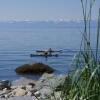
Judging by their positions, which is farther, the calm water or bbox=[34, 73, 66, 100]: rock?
the calm water

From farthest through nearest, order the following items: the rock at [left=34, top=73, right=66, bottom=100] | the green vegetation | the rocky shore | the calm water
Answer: the calm water
the rocky shore
the rock at [left=34, top=73, right=66, bottom=100]
the green vegetation

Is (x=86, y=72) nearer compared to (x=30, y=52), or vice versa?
(x=86, y=72)

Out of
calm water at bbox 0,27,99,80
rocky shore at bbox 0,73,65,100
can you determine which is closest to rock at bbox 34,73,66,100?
rocky shore at bbox 0,73,65,100

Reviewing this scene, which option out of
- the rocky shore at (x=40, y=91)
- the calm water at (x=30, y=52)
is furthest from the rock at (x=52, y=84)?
the calm water at (x=30, y=52)

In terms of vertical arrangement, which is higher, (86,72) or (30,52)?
(86,72)

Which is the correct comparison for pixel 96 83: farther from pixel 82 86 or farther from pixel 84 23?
pixel 84 23

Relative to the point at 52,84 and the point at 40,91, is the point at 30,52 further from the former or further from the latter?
the point at 52,84

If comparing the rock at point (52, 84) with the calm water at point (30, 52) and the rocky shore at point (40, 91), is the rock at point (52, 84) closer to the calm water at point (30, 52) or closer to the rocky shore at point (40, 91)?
the rocky shore at point (40, 91)

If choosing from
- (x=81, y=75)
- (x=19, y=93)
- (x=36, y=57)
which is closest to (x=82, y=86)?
(x=81, y=75)

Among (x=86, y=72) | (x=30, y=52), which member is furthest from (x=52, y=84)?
(x=30, y=52)

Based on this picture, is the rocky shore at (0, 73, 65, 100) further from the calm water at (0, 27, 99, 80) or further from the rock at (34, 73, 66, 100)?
the calm water at (0, 27, 99, 80)

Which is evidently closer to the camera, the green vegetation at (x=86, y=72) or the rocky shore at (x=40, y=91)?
the green vegetation at (x=86, y=72)

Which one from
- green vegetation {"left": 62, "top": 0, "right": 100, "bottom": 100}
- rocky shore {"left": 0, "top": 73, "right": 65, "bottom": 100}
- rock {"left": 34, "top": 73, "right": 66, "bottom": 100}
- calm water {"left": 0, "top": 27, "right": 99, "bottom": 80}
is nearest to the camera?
green vegetation {"left": 62, "top": 0, "right": 100, "bottom": 100}

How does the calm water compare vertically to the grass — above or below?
below
